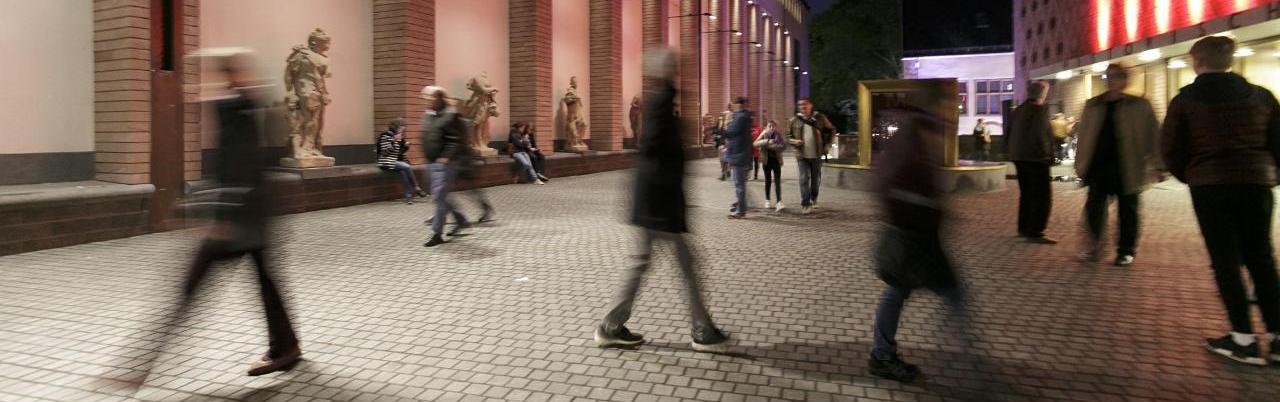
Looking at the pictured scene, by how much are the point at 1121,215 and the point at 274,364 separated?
22.8 ft

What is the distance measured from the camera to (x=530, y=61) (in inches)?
802

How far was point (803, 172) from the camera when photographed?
11.9 metres

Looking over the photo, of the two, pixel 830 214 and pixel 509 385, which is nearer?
pixel 509 385

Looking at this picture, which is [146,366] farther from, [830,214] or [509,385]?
[830,214]

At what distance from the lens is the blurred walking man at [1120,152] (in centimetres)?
672

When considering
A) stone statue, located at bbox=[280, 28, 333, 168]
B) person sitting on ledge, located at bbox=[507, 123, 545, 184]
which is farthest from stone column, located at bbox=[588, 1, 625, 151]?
stone statue, located at bbox=[280, 28, 333, 168]

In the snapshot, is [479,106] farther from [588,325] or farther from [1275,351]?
[1275,351]

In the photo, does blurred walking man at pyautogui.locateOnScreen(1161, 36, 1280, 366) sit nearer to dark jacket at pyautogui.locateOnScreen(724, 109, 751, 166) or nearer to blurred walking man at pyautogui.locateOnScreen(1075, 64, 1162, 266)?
blurred walking man at pyautogui.locateOnScreen(1075, 64, 1162, 266)

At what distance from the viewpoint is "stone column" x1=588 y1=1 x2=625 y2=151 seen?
81.9ft

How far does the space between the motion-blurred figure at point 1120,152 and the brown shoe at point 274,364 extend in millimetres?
6378

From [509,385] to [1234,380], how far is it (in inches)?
142

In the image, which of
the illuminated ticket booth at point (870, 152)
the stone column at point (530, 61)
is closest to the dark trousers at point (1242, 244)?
the illuminated ticket booth at point (870, 152)

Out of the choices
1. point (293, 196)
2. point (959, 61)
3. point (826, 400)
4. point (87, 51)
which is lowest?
point (826, 400)

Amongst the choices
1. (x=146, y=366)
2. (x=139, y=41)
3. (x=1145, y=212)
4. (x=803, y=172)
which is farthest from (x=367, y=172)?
(x=1145, y=212)
